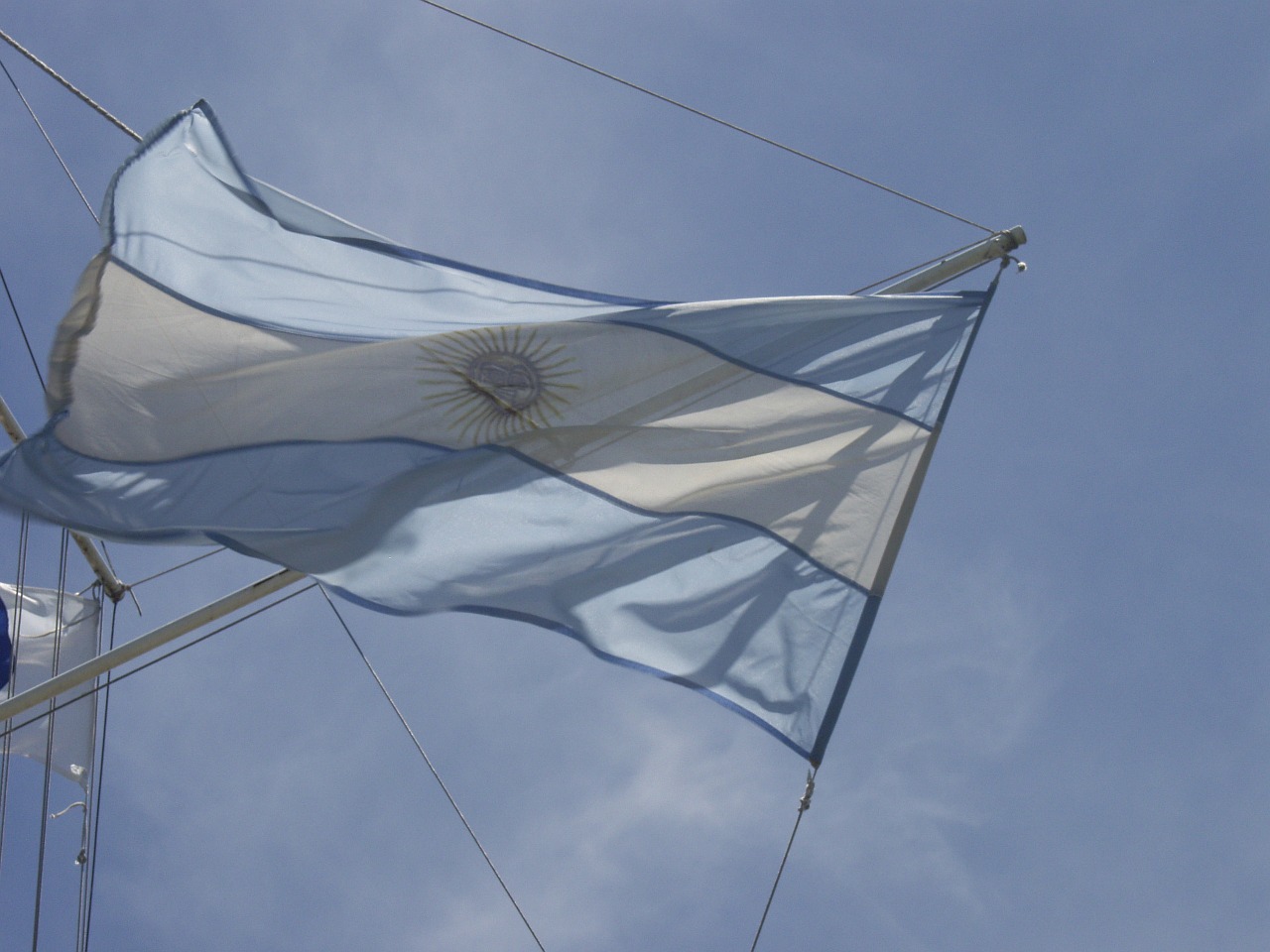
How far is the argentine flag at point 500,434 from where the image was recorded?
10055mm

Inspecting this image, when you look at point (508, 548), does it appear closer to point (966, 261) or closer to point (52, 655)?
point (966, 261)

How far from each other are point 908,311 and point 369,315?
3.81 meters

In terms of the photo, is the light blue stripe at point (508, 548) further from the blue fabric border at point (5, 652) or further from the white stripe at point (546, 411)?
the blue fabric border at point (5, 652)

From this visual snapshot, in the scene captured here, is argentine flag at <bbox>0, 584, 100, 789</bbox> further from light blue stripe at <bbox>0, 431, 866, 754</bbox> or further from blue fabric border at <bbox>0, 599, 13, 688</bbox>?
light blue stripe at <bbox>0, 431, 866, 754</bbox>

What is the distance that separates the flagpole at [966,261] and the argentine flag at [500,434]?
2.13ft

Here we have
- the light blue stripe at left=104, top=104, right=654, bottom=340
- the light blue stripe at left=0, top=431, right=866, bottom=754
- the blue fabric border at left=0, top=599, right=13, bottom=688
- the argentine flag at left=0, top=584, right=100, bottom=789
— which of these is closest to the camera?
the light blue stripe at left=0, top=431, right=866, bottom=754

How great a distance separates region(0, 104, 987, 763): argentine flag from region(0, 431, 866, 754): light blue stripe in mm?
17

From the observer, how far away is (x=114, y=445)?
10.5 meters

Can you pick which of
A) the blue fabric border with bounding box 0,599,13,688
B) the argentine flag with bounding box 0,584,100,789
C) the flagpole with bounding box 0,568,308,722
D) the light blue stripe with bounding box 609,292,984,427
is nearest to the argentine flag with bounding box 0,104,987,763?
the light blue stripe with bounding box 609,292,984,427

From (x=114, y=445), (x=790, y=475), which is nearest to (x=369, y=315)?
(x=114, y=445)

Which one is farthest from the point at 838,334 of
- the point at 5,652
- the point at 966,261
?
the point at 5,652

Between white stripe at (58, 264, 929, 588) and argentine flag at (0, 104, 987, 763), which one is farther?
white stripe at (58, 264, 929, 588)

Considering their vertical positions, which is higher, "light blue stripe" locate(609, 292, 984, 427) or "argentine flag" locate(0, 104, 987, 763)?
"light blue stripe" locate(609, 292, 984, 427)

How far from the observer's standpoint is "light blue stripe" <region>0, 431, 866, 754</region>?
389 inches
